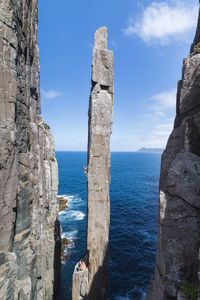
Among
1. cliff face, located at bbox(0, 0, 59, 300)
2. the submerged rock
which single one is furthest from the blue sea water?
cliff face, located at bbox(0, 0, 59, 300)

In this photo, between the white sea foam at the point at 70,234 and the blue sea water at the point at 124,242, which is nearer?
the blue sea water at the point at 124,242

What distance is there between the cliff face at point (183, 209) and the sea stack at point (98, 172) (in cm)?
744

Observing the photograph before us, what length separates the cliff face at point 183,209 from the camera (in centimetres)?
593

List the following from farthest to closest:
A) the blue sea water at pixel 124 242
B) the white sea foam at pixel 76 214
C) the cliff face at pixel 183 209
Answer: the white sea foam at pixel 76 214 < the blue sea water at pixel 124 242 < the cliff face at pixel 183 209

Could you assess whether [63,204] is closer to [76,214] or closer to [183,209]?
[76,214]

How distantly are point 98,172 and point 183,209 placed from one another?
27.8 feet

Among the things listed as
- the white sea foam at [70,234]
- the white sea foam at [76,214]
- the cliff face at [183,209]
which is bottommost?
the white sea foam at [70,234]

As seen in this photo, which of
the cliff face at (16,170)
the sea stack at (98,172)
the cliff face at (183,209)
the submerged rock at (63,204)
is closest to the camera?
the cliff face at (183,209)

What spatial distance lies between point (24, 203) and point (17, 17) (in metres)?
8.38

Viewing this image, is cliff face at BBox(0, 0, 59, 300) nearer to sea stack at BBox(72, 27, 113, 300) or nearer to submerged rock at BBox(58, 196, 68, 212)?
sea stack at BBox(72, 27, 113, 300)

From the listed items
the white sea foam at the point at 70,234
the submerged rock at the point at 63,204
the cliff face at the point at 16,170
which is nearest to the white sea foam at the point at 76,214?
the submerged rock at the point at 63,204

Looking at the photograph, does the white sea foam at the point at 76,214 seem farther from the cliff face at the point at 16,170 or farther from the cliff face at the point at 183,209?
the cliff face at the point at 183,209

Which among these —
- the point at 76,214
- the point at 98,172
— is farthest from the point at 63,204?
the point at 98,172

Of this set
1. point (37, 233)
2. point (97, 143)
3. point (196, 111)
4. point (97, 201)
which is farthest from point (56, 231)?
point (196, 111)
